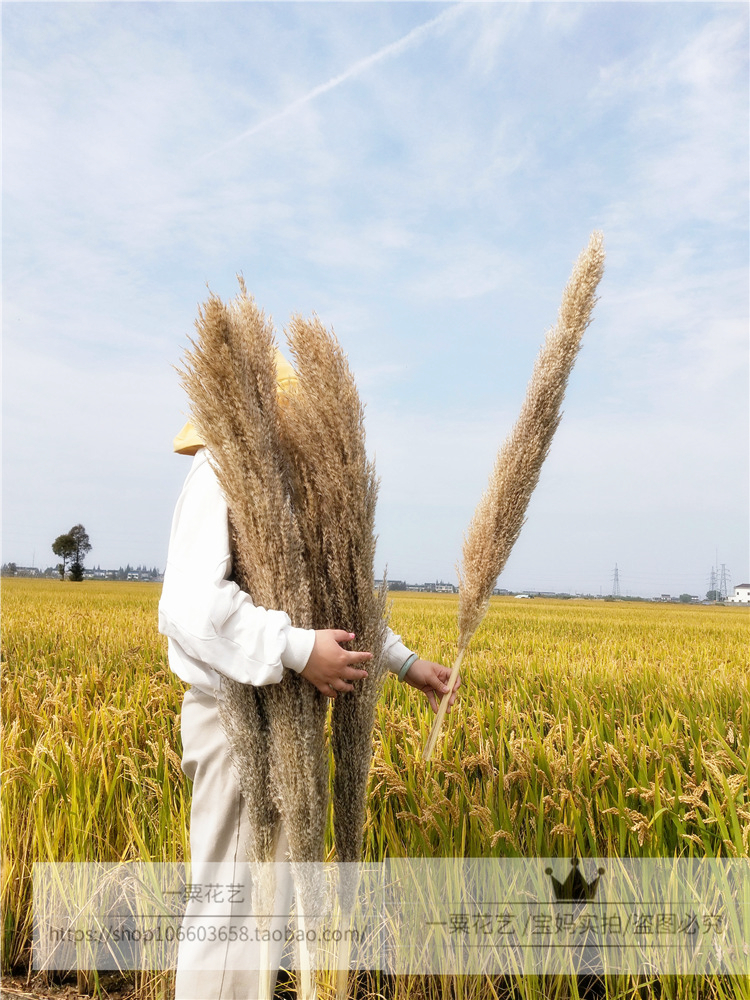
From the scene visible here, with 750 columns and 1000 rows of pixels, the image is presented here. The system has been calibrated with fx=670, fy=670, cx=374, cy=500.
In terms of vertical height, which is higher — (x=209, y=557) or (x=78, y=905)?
(x=209, y=557)

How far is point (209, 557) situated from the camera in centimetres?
169

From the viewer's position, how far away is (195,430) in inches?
74.3

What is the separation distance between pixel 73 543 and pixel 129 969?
7680cm

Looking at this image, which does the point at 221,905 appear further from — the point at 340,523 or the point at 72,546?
the point at 72,546

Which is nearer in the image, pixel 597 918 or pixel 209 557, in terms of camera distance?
pixel 209 557

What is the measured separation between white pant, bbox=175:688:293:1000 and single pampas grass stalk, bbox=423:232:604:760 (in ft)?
2.91

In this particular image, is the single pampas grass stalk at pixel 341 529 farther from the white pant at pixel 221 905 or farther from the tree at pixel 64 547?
the tree at pixel 64 547

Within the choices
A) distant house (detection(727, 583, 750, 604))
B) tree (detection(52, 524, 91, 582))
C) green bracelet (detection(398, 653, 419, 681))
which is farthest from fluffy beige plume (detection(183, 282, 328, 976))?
distant house (detection(727, 583, 750, 604))

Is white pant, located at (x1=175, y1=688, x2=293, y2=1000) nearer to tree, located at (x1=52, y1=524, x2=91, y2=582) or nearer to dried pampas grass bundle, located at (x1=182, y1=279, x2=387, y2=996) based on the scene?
dried pampas grass bundle, located at (x1=182, y1=279, x2=387, y2=996)

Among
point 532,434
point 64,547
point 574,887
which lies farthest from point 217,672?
point 64,547

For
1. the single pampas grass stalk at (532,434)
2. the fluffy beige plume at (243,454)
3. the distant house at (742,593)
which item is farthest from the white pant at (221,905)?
the distant house at (742,593)

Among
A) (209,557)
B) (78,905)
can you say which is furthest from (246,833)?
(78,905)

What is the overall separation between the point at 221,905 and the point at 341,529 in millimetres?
1101

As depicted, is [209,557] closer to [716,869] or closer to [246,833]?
[246,833]
